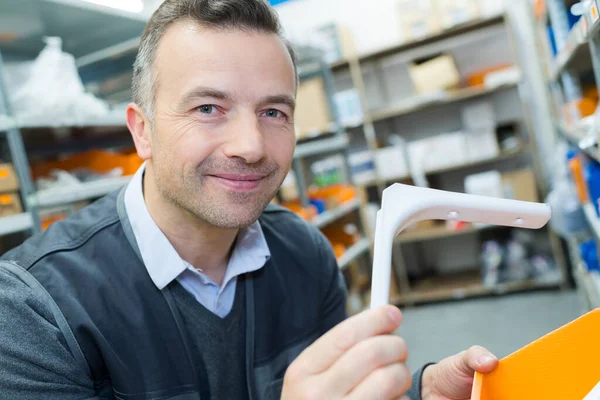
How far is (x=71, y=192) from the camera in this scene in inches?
86.7

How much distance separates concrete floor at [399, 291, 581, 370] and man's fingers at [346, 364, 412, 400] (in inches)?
114

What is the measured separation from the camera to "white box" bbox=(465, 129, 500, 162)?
438 cm

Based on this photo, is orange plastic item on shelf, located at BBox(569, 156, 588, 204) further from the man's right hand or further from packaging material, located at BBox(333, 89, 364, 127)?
packaging material, located at BBox(333, 89, 364, 127)

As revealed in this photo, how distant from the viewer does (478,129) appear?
444cm

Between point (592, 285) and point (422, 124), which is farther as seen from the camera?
point (422, 124)

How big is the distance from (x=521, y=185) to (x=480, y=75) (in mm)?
1030

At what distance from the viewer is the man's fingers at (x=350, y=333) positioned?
57cm

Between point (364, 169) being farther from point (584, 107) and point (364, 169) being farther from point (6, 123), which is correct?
point (6, 123)

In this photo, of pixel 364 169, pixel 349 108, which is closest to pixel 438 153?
pixel 364 169

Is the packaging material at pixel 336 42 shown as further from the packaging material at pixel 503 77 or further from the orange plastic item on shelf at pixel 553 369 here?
the orange plastic item on shelf at pixel 553 369

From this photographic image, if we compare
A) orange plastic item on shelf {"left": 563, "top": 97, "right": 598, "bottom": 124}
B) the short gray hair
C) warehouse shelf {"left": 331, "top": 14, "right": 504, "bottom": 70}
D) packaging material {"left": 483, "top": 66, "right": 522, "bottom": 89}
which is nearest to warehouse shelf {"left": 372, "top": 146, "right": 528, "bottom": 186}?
packaging material {"left": 483, "top": 66, "right": 522, "bottom": 89}

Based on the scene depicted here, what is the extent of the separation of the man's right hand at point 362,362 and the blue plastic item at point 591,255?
95.4 inches

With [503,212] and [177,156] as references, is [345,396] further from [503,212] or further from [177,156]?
[177,156]

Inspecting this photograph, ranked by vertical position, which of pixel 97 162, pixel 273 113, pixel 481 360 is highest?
pixel 97 162
